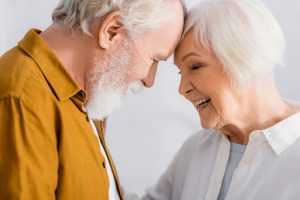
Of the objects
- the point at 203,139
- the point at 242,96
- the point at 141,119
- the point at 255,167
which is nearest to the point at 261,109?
the point at 242,96

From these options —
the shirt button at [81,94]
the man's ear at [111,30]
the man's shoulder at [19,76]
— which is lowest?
the shirt button at [81,94]

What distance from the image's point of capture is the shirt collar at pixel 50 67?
3.74 ft

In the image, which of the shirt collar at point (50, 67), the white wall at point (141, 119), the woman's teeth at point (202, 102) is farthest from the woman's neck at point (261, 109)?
the white wall at point (141, 119)

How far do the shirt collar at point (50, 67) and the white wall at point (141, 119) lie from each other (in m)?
0.99

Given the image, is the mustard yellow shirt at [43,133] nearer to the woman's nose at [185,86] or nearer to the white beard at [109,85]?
the white beard at [109,85]

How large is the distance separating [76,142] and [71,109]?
0.30ft

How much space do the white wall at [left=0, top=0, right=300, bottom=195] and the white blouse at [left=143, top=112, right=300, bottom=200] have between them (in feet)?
1.82

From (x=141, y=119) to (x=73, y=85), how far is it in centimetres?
100

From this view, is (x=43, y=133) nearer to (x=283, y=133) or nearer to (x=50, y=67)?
(x=50, y=67)

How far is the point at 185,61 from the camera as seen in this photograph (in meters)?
1.41

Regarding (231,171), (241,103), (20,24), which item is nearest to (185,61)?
(241,103)

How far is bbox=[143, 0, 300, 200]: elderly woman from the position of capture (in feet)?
4.26

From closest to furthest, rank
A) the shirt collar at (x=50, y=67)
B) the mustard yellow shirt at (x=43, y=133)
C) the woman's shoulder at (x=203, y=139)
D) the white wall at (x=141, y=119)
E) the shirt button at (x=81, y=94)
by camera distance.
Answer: the mustard yellow shirt at (x=43, y=133) → the shirt collar at (x=50, y=67) → the shirt button at (x=81, y=94) → the woman's shoulder at (x=203, y=139) → the white wall at (x=141, y=119)

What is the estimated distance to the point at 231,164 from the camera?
1.46m
